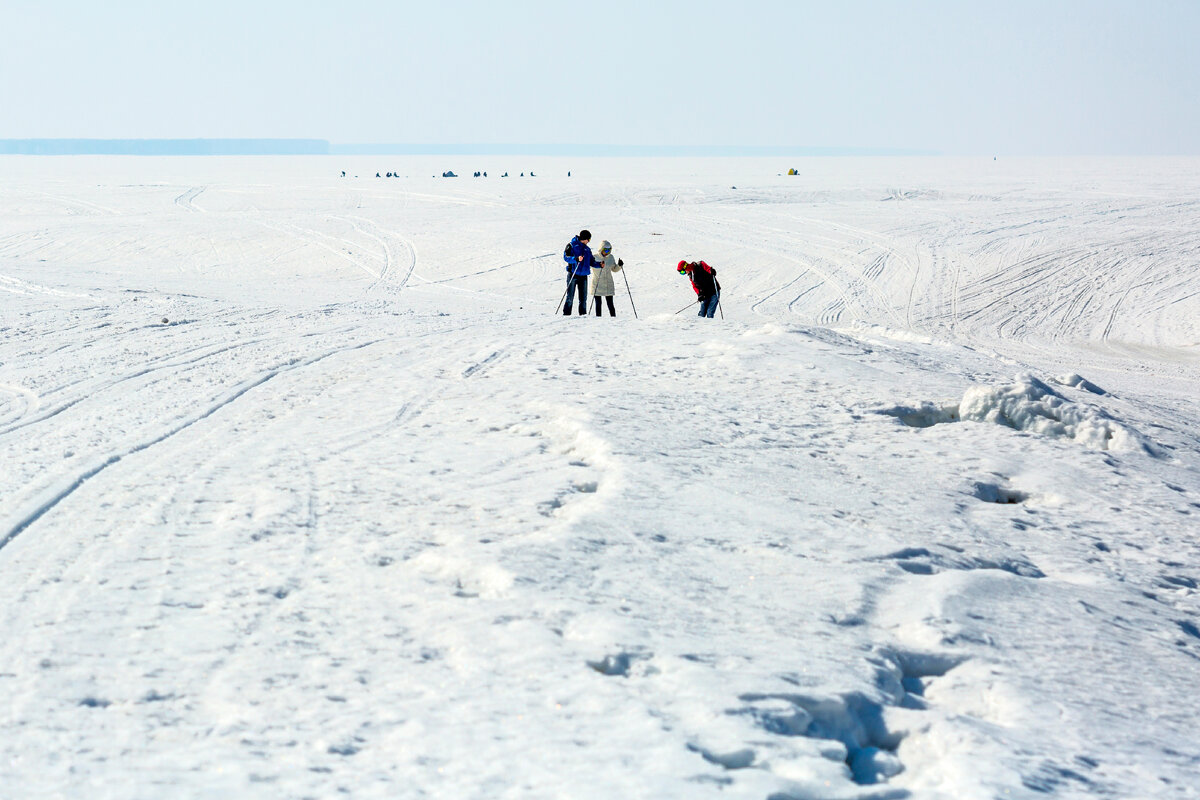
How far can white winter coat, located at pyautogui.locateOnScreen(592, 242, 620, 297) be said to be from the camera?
625 inches

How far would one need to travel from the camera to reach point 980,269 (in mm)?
26359

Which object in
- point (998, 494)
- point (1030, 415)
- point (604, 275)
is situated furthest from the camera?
point (604, 275)

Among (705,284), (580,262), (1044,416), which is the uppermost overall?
(580,262)

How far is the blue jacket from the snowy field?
218 centimetres

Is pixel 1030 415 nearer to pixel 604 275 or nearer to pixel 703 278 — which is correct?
pixel 703 278

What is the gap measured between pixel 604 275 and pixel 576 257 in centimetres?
51

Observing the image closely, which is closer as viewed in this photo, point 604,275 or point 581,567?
point 581,567

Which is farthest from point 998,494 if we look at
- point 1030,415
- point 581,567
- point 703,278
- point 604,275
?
point 604,275

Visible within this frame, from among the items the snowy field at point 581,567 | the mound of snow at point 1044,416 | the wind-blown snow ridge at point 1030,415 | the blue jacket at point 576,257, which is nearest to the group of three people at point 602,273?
the blue jacket at point 576,257

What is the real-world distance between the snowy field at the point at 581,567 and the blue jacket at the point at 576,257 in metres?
2.18

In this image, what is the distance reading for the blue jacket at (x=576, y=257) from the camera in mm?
15836

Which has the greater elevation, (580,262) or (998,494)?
(580,262)

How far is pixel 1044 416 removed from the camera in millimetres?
8789

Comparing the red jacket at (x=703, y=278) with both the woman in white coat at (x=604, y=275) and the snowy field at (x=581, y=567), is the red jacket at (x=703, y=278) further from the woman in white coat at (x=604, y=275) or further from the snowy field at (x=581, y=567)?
the snowy field at (x=581, y=567)
